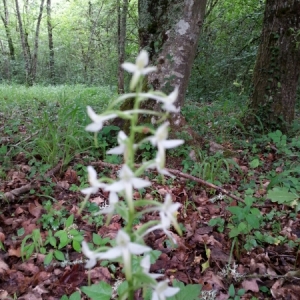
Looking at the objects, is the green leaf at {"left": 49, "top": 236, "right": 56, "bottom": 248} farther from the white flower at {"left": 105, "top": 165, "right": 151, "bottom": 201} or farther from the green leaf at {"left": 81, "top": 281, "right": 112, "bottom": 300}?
the white flower at {"left": 105, "top": 165, "right": 151, "bottom": 201}

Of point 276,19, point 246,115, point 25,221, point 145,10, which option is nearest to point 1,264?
point 25,221

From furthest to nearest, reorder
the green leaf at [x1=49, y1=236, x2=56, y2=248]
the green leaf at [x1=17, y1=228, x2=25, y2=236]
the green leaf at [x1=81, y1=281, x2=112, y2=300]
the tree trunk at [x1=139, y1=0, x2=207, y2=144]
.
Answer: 1. the tree trunk at [x1=139, y1=0, x2=207, y2=144]
2. the green leaf at [x1=17, y1=228, x2=25, y2=236]
3. the green leaf at [x1=49, y1=236, x2=56, y2=248]
4. the green leaf at [x1=81, y1=281, x2=112, y2=300]

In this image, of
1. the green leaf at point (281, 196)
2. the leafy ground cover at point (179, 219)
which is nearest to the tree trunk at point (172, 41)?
the leafy ground cover at point (179, 219)

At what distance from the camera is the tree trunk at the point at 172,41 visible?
3359 millimetres

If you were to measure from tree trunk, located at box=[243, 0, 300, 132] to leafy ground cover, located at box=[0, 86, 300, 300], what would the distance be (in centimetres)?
55

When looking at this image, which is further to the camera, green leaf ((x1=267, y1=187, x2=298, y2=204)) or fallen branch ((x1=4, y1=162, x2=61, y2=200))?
fallen branch ((x1=4, y1=162, x2=61, y2=200))

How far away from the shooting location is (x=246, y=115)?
4211 mm

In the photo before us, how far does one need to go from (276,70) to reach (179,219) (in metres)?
2.65

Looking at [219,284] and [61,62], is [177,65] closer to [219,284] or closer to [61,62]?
[219,284]

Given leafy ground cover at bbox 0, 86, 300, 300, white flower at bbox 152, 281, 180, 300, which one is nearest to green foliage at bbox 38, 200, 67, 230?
leafy ground cover at bbox 0, 86, 300, 300

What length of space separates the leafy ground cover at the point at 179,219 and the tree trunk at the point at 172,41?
0.63 meters

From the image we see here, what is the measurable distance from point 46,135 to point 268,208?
217 cm

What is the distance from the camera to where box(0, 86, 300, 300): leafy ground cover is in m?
1.72

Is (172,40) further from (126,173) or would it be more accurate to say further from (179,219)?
(126,173)
